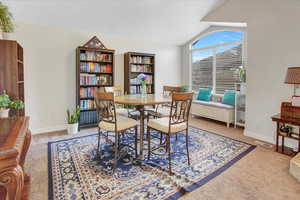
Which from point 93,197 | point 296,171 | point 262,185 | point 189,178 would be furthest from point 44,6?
point 296,171

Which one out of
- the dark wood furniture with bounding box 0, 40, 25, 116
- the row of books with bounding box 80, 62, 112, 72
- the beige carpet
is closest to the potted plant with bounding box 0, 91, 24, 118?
the dark wood furniture with bounding box 0, 40, 25, 116

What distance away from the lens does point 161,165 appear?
2.38 meters

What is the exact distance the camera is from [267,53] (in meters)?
3.26

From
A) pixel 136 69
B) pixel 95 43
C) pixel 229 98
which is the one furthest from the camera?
Answer: pixel 136 69

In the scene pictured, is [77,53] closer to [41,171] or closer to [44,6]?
[44,6]

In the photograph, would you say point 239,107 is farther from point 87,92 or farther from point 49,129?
point 49,129

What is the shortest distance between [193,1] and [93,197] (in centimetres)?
387

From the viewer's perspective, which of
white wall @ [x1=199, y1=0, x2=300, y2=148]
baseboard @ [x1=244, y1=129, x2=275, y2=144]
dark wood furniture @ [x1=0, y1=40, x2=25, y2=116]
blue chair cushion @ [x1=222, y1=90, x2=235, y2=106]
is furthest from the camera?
blue chair cushion @ [x1=222, y1=90, x2=235, y2=106]

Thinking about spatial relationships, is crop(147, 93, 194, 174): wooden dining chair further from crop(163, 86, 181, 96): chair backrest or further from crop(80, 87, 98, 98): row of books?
crop(80, 87, 98, 98): row of books

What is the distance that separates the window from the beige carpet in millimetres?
2480

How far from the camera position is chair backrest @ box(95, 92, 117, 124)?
2.16 metres

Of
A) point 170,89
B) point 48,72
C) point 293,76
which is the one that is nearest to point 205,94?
point 170,89

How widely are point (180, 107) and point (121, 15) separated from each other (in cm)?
258

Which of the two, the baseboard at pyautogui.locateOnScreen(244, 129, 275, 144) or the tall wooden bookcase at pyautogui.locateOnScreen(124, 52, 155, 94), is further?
the tall wooden bookcase at pyautogui.locateOnScreen(124, 52, 155, 94)
